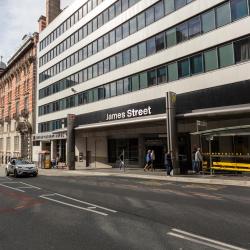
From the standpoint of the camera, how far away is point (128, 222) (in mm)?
8203

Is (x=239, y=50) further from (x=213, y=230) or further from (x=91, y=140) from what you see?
(x=91, y=140)

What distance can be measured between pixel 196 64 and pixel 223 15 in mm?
3789

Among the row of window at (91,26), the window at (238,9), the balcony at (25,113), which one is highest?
the row of window at (91,26)

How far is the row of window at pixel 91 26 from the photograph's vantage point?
32.1 metres

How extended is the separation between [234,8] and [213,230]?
18.0 m

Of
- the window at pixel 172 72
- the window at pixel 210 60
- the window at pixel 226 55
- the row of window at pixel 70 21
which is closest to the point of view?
the window at pixel 226 55

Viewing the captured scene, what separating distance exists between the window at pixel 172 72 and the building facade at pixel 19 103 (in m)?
31.9

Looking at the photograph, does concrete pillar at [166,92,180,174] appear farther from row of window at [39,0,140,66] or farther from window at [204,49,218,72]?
row of window at [39,0,140,66]

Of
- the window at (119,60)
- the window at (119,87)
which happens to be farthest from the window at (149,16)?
the window at (119,87)

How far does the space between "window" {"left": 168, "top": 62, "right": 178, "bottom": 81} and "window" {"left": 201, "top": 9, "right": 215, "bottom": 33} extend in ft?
11.6

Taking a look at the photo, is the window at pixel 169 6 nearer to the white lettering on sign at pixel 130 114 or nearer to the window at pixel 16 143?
the white lettering on sign at pixel 130 114

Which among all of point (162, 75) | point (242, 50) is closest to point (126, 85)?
point (162, 75)

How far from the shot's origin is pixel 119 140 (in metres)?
35.2

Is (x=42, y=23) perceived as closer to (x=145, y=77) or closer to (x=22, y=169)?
(x=145, y=77)
